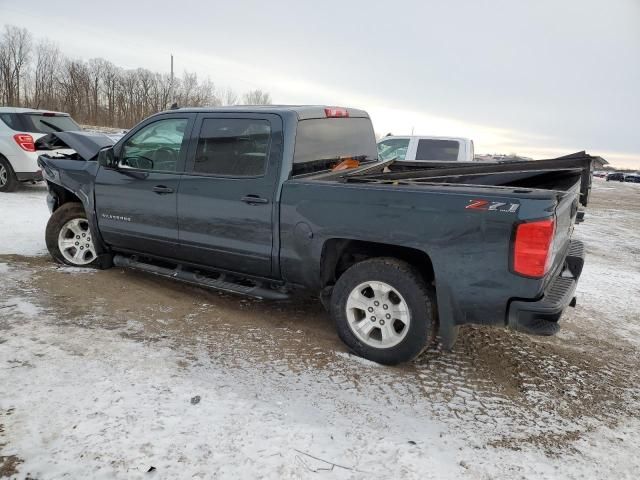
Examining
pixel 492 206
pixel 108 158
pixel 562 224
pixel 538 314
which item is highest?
pixel 108 158

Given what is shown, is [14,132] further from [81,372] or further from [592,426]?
[592,426]

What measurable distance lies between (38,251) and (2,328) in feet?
8.51

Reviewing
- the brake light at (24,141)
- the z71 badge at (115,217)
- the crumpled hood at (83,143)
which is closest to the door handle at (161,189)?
the z71 badge at (115,217)

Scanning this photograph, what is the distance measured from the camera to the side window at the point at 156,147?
436cm

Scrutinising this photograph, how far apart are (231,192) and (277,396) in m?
1.74

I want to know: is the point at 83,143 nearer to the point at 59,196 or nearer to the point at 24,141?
the point at 59,196

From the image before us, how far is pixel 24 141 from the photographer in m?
9.47

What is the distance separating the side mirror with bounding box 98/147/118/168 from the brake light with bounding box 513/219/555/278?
382cm

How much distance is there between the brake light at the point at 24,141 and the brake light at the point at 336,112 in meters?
7.79

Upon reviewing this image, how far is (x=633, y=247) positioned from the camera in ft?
29.7

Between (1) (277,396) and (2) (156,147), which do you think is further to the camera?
(2) (156,147)

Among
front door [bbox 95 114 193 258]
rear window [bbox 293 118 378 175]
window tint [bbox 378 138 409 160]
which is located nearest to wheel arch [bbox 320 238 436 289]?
rear window [bbox 293 118 378 175]

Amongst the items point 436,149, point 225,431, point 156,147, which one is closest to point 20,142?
point 156,147

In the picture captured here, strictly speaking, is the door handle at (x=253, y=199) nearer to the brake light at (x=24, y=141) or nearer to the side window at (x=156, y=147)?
the side window at (x=156, y=147)
